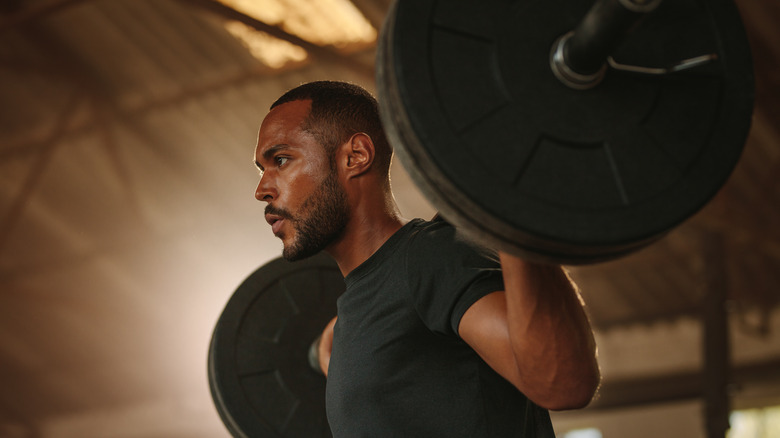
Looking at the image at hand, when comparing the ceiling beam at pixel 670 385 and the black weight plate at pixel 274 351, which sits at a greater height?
the ceiling beam at pixel 670 385

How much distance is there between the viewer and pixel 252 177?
737cm

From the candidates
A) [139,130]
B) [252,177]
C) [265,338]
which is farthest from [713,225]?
[265,338]

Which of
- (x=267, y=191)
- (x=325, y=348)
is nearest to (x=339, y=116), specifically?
(x=267, y=191)

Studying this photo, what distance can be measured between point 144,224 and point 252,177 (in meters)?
1.45

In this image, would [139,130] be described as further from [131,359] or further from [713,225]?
[713,225]

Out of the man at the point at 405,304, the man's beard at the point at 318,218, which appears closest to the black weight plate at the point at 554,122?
the man at the point at 405,304

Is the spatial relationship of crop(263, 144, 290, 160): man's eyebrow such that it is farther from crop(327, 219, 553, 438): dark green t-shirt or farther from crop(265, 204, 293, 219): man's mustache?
crop(327, 219, 553, 438): dark green t-shirt

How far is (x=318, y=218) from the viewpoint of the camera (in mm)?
1429

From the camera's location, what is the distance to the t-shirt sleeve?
1.13 metres

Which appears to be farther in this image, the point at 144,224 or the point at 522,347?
the point at 144,224

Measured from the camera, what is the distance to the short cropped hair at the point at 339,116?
4.86ft

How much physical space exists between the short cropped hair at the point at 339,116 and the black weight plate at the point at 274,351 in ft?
1.65

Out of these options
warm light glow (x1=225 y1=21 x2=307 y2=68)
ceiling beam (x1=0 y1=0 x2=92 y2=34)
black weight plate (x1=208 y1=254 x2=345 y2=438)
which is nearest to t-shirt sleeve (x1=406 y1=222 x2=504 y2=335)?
black weight plate (x1=208 y1=254 x2=345 y2=438)

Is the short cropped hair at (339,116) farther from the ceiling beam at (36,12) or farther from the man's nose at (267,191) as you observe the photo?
the ceiling beam at (36,12)
